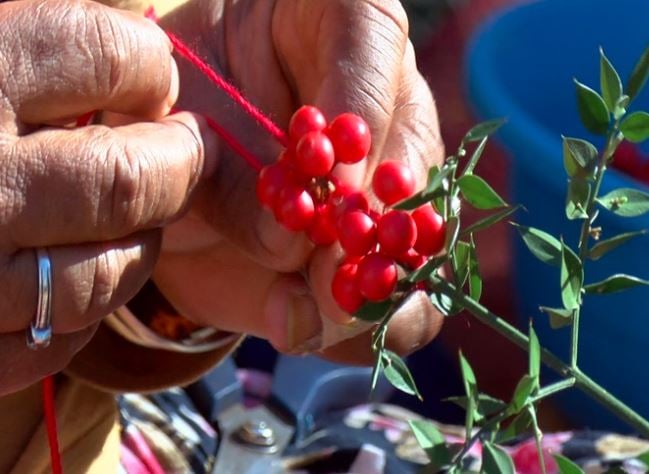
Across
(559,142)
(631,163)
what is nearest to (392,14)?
(559,142)

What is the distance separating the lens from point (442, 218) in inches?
16.6

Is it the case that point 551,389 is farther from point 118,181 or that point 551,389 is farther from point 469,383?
point 118,181

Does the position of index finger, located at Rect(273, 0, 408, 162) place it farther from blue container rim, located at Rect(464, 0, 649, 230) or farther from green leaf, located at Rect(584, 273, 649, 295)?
blue container rim, located at Rect(464, 0, 649, 230)

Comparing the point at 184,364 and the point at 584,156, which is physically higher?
the point at 584,156

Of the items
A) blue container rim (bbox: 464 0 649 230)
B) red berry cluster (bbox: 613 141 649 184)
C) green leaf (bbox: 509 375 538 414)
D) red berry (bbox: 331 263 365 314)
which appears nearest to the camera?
green leaf (bbox: 509 375 538 414)

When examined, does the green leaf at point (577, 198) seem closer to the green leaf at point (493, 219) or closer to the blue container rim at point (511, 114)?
the green leaf at point (493, 219)

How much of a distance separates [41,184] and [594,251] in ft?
0.79

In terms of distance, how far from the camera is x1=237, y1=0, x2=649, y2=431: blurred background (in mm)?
1146

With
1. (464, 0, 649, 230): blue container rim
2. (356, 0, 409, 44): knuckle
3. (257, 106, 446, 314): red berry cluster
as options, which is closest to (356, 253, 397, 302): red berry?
(257, 106, 446, 314): red berry cluster

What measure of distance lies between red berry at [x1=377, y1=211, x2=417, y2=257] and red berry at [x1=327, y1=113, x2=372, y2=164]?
0.04 metres

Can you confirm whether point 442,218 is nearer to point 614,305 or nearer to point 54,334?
point 54,334

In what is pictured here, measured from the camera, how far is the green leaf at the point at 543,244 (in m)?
0.38

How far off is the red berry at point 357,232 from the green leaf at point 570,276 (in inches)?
3.8

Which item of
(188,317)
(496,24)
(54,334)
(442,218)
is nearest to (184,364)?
(188,317)
